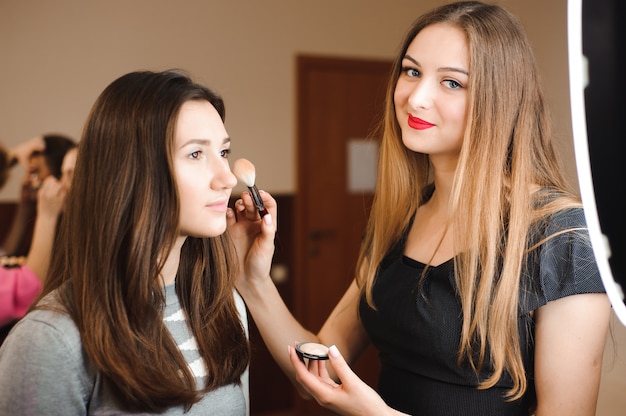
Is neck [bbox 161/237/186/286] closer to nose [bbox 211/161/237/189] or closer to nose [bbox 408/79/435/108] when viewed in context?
nose [bbox 211/161/237/189]

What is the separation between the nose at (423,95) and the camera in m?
1.32

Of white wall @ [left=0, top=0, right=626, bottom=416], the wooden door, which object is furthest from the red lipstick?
the wooden door

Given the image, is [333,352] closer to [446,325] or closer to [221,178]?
[446,325]

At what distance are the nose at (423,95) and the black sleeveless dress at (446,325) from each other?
33cm

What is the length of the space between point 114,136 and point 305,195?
2918 mm

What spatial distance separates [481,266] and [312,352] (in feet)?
1.26

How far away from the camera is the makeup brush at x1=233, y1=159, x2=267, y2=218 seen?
1402 millimetres

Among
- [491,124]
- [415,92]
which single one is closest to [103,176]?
[415,92]

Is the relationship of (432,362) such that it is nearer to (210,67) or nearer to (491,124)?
(491,124)

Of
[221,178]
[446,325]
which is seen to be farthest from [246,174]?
[446,325]

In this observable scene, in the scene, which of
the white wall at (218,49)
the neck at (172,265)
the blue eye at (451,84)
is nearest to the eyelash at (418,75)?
the blue eye at (451,84)

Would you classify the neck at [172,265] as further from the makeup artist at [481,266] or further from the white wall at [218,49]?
the white wall at [218,49]

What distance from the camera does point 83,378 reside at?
1.04 meters

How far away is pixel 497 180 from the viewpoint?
1315 mm
